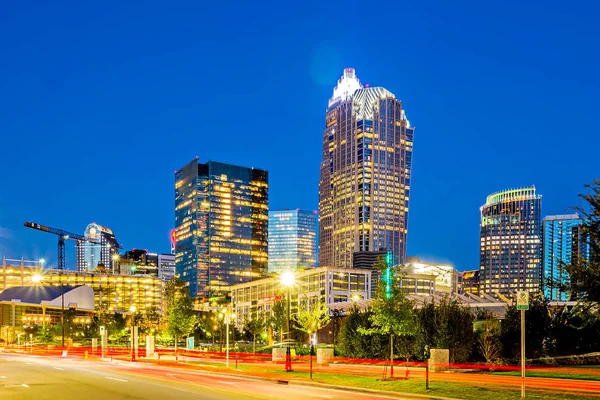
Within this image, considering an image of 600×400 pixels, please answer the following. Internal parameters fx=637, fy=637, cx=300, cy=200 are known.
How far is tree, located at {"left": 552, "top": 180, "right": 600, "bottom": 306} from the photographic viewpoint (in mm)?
18719

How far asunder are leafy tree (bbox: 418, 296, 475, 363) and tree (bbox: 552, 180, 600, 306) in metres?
21.7

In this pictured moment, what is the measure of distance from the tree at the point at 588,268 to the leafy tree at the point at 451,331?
Result: 2171cm

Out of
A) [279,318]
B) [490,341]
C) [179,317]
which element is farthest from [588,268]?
[279,318]

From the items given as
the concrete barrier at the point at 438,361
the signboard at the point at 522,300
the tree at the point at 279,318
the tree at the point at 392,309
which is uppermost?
the signboard at the point at 522,300

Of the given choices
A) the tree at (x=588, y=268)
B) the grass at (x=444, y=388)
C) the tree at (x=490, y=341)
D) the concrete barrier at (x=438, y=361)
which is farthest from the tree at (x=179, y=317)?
the tree at (x=588, y=268)

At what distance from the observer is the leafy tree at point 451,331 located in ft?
135

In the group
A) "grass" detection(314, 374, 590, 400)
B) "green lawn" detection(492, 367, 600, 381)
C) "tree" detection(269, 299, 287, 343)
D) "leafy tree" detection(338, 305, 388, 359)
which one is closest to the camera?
"grass" detection(314, 374, 590, 400)

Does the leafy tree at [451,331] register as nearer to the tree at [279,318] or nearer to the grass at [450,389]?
the grass at [450,389]

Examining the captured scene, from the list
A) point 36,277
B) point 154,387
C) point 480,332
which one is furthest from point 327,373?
point 36,277

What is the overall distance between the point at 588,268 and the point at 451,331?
23.9 m

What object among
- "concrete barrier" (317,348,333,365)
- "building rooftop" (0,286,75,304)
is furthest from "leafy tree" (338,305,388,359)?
"building rooftop" (0,286,75,304)

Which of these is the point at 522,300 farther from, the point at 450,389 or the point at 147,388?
the point at 147,388

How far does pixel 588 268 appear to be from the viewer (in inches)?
738

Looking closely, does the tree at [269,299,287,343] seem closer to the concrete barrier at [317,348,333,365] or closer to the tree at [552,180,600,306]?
the concrete barrier at [317,348,333,365]
